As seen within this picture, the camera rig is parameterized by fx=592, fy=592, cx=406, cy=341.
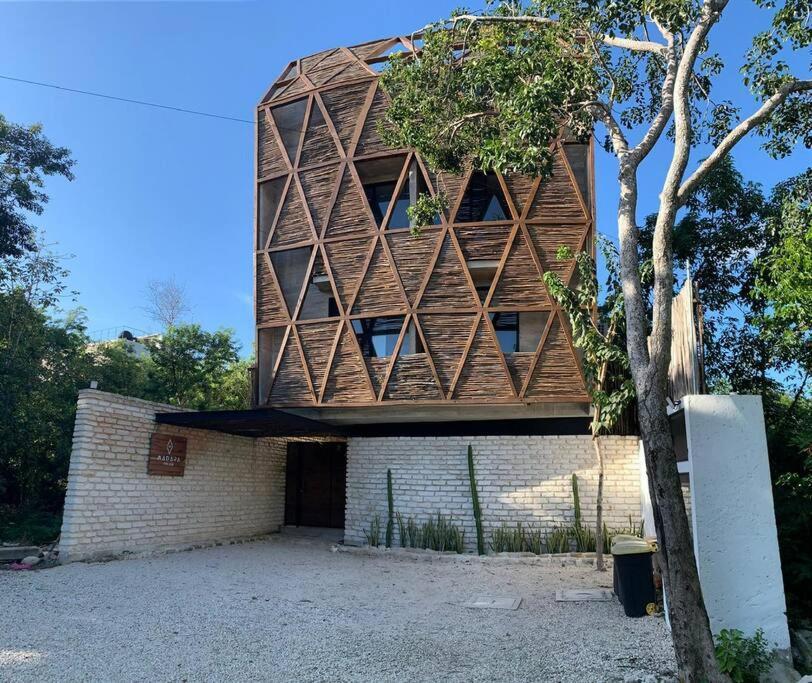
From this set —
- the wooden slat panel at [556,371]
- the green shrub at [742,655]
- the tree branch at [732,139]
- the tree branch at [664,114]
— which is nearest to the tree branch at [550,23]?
the tree branch at [664,114]

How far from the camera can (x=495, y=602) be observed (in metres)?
7.04

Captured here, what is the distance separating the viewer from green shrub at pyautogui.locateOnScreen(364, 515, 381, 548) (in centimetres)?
1138

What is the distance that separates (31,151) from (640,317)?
1408 centimetres

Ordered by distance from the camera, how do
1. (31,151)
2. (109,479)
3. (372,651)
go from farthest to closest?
(31,151)
(109,479)
(372,651)

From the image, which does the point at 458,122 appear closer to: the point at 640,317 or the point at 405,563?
the point at 640,317

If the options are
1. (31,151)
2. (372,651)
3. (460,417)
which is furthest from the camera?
(31,151)

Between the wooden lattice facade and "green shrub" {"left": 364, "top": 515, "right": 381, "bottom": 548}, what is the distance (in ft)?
7.78

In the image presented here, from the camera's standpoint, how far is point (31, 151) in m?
13.5

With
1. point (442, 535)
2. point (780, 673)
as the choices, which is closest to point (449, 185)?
point (442, 535)

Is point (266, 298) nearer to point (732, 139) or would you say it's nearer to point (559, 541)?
point (559, 541)

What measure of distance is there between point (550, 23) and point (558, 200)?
397 centimetres

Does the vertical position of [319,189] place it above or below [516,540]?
above

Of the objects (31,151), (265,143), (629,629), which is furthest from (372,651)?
(31,151)

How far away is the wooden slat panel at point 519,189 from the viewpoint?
11195 mm
